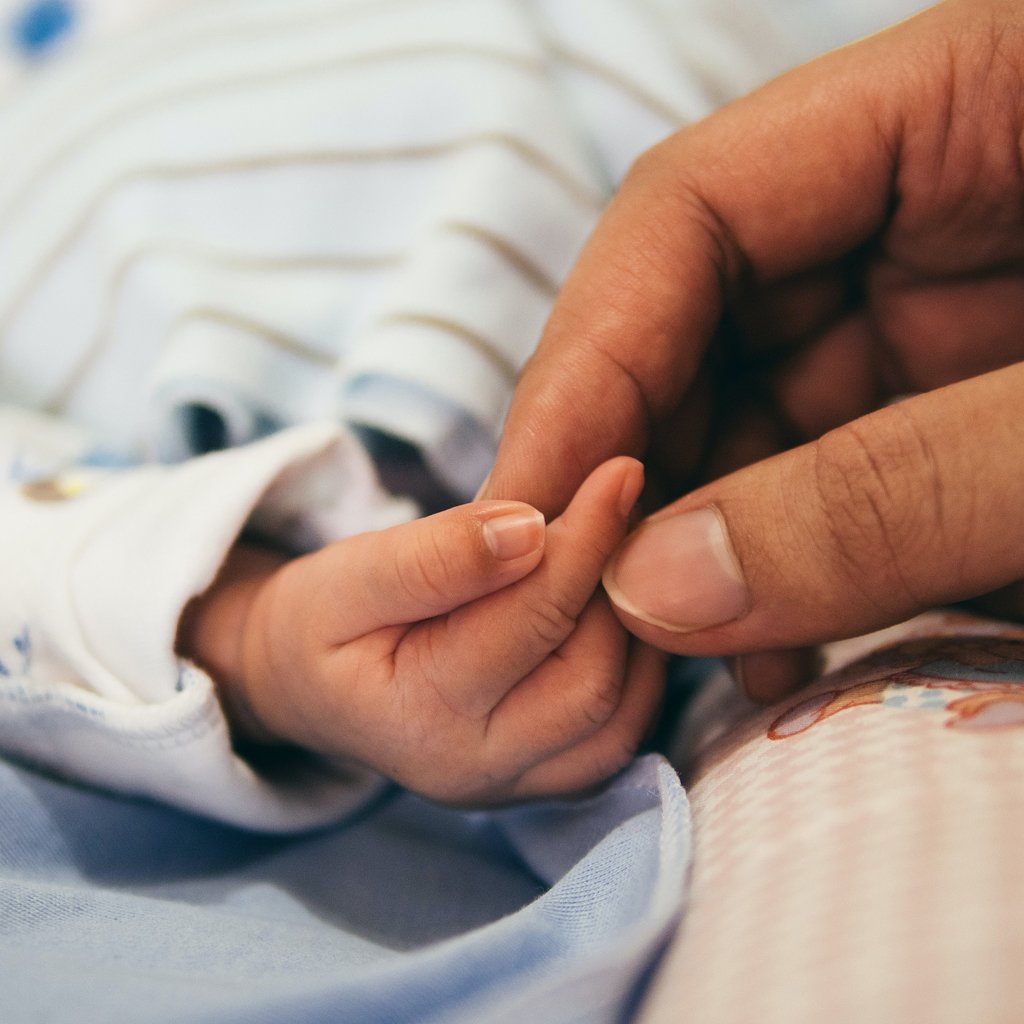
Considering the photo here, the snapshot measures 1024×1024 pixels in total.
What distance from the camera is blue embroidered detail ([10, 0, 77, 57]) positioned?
105 centimetres

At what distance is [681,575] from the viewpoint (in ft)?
→ 1.42

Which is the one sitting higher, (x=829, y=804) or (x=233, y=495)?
(x=233, y=495)

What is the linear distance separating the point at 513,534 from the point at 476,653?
0.07 metres

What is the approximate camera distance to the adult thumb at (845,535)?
37 centimetres

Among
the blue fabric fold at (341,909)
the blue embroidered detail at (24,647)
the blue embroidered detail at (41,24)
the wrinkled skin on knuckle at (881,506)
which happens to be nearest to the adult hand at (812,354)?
the wrinkled skin on knuckle at (881,506)

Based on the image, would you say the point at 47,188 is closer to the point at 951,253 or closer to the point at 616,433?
the point at 616,433

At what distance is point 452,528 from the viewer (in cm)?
44

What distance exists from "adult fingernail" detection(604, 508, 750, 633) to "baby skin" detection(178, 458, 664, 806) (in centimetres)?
1

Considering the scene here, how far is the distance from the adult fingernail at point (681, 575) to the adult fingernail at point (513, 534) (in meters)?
0.05

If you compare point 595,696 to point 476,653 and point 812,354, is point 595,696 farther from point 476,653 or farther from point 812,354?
point 812,354

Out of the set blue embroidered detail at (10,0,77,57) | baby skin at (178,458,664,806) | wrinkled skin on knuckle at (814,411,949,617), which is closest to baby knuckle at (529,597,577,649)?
baby skin at (178,458,664,806)

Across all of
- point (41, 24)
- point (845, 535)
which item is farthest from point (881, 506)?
point (41, 24)

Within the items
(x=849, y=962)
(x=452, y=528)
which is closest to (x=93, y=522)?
(x=452, y=528)

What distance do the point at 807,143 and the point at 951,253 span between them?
12cm
